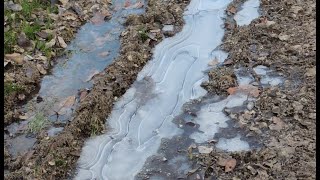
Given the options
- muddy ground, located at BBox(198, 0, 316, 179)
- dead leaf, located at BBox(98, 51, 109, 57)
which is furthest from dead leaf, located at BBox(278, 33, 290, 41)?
dead leaf, located at BBox(98, 51, 109, 57)

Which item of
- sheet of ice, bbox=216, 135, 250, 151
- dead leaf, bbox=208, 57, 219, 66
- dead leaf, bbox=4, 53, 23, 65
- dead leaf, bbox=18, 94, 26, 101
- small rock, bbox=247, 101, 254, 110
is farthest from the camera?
dead leaf, bbox=208, 57, 219, 66

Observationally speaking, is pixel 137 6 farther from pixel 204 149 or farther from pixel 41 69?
pixel 204 149

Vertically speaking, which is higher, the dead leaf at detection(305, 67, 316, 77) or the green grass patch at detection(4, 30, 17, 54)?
the green grass patch at detection(4, 30, 17, 54)

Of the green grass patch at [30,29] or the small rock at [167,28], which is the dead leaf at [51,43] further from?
the small rock at [167,28]

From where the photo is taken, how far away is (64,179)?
6.36 meters

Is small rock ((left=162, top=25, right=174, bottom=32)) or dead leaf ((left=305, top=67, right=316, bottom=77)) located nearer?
dead leaf ((left=305, top=67, right=316, bottom=77))

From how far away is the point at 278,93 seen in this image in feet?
24.5

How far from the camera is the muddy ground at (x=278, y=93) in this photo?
6289 millimetres

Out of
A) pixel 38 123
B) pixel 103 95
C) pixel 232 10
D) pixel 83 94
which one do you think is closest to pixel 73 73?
pixel 83 94

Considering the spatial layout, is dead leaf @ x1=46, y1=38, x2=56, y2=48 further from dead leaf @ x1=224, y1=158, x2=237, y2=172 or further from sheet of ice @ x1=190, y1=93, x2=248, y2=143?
dead leaf @ x1=224, y1=158, x2=237, y2=172

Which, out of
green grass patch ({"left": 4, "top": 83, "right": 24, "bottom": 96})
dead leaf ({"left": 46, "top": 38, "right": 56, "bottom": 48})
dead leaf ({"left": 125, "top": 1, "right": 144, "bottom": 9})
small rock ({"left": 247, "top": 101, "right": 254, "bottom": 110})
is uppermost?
dead leaf ({"left": 125, "top": 1, "right": 144, "bottom": 9})

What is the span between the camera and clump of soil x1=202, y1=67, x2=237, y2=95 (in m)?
7.77

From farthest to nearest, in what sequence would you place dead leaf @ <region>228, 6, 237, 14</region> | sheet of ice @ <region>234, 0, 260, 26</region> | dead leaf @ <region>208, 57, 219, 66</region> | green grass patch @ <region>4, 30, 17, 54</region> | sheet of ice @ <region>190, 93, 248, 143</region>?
dead leaf @ <region>228, 6, 237, 14</region> → sheet of ice @ <region>234, 0, 260, 26</region> → dead leaf @ <region>208, 57, 219, 66</region> → green grass patch @ <region>4, 30, 17, 54</region> → sheet of ice @ <region>190, 93, 248, 143</region>

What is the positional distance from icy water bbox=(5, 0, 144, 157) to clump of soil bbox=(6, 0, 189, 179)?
178 millimetres
